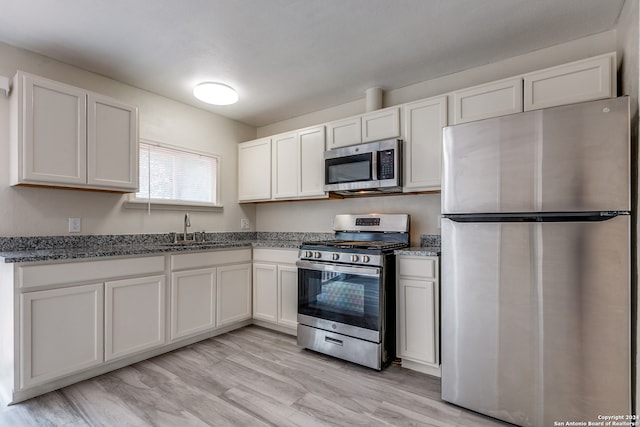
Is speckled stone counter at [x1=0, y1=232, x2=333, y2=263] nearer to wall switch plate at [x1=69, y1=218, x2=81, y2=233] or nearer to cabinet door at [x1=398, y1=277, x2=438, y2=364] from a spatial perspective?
wall switch plate at [x1=69, y1=218, x2=81, y2=233]

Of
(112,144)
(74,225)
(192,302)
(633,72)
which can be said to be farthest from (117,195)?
(633,72)

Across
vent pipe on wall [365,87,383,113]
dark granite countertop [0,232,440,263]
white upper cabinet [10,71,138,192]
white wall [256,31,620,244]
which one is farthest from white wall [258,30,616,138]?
white upper cabinet [10,71,138,192]

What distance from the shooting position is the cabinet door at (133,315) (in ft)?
7.64

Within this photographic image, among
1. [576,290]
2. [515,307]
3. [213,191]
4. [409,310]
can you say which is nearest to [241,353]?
[409,310]

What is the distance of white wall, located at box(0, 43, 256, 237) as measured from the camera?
234cm

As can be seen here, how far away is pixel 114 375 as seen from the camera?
2.33 meters

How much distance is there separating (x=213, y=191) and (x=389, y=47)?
7.97ft

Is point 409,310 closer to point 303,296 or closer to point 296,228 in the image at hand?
point 303,296

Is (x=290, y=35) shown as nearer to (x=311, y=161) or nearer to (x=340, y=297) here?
(x=311, y=161)

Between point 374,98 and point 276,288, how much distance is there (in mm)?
2133

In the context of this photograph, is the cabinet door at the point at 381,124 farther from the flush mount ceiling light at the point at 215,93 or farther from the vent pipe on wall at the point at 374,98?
the flush mount ceiling light at the point at 215,93

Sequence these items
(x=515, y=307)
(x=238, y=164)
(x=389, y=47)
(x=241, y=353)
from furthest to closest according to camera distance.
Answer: (x=238, y=164), (x=241, y=353), (x=389, y=47), (x=515, y=307)

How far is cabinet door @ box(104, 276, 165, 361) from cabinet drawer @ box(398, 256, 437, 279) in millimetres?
1964

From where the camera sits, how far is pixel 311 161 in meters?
3.30
